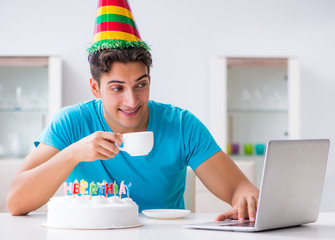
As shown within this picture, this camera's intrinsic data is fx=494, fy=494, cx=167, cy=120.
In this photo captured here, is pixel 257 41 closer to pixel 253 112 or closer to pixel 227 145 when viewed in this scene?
pixel 253 112

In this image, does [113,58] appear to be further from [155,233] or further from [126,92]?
[155,233]

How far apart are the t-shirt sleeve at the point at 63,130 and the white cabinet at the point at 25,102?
80.4 inches

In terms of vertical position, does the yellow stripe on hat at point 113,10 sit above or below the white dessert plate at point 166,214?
above

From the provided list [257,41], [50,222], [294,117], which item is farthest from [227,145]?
[50,222]

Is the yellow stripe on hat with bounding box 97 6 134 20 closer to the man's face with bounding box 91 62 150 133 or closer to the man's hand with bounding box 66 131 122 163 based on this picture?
the man's face with bounding box 91 62 150 133

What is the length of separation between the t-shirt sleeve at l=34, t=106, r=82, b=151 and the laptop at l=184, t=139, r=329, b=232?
73cm

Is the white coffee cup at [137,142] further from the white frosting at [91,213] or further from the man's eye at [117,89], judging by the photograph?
the man's eye at [117,89]

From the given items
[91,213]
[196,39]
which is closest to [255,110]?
[196,39]

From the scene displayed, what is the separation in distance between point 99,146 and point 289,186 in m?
0.55

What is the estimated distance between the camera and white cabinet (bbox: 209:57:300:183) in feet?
13.4

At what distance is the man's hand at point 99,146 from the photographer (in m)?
1.41

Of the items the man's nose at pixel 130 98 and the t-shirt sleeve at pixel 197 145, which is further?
the t-shirt sleeve at pixel 197 145

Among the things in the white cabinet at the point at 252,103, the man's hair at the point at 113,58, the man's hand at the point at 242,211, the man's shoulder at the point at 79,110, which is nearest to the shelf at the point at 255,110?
the white cabinet at the point at 252,103

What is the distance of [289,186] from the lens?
1.30 metres
